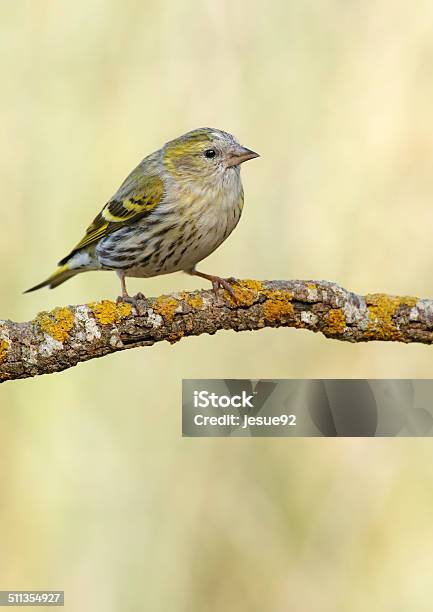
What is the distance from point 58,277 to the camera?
17.7 ft

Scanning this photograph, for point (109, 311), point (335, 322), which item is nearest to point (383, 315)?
point (335, 322)

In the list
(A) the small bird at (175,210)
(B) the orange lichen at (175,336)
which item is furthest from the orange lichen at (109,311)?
(A) the small bird at (175,210)

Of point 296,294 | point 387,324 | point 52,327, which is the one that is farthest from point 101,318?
point 387,324

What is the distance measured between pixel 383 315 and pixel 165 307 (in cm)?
106

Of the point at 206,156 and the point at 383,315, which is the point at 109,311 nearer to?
the point at 383,315

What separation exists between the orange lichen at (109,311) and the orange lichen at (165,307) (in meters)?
0.12

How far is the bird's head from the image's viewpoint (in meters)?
4.86

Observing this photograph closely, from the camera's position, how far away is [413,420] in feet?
16.0

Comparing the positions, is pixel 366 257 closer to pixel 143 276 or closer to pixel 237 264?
pixel 237 264

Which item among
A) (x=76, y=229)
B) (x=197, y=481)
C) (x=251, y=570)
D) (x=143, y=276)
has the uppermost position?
(x=76, y=229)

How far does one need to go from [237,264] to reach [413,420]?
152cm

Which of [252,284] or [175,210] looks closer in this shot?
[252,284]

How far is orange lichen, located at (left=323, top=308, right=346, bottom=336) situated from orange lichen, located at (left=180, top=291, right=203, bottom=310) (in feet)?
1.99

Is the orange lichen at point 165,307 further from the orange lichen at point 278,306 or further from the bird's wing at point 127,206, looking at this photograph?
the bird's wing at point 127,206
